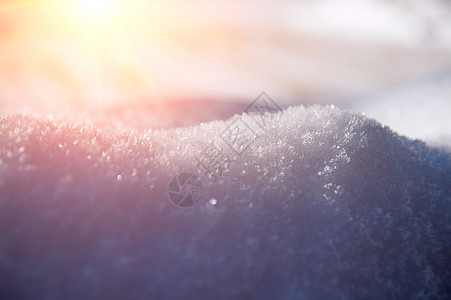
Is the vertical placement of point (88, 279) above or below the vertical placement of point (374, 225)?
above

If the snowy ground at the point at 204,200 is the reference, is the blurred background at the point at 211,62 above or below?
above

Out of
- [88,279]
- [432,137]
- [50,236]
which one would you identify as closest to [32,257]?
[50,236]

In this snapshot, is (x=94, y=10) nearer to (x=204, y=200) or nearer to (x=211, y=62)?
(x=211, y=62)

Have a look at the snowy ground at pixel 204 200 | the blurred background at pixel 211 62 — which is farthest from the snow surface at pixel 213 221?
the blurred background at pixel 211 62

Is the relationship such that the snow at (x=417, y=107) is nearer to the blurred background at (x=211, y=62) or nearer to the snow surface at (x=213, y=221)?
the blurred background at (x=211, y=62)

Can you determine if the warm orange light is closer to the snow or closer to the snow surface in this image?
the snow surface

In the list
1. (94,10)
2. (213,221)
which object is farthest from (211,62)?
(213,221)

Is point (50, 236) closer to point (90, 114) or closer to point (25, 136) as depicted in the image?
point (25, 136)

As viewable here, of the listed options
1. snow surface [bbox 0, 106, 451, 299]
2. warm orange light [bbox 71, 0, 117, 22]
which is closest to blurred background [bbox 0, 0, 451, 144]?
warm orange light [bbox 71, 0, 117, 22]
